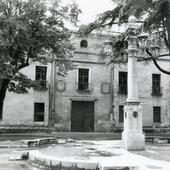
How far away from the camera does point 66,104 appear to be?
2936 cm

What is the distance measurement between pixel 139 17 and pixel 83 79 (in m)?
13.7

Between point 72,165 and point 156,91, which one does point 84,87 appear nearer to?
point 156,91

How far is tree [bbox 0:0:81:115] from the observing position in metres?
17.6

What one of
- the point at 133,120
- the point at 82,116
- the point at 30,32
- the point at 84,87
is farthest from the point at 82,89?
the point at 133,120

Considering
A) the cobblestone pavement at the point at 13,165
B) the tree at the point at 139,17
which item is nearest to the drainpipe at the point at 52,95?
the tree at the point at 139,17

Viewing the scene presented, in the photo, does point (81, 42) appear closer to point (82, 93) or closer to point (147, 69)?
point (82, 93)

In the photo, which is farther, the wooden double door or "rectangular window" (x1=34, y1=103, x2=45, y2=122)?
the wooden double door

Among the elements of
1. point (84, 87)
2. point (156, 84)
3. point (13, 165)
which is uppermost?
point (156, 84)

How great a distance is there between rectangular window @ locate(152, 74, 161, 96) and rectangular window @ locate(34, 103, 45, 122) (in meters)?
11.4

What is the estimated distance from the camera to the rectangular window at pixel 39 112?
28594 mm

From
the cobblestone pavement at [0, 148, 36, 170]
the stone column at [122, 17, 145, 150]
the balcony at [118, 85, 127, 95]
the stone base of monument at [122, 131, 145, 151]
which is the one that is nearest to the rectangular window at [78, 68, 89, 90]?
the balcony at [118, 85, 127, 95]

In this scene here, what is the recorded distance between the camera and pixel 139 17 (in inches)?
683

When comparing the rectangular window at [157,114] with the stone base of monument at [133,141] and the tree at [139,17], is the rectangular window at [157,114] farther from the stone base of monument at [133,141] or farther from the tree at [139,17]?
the stone base of monument at [133,141]

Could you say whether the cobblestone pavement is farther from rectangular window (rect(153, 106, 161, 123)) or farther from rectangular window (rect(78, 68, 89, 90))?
rectangular window (rect(153, 106, 161, 123))
